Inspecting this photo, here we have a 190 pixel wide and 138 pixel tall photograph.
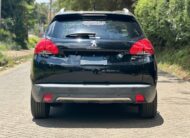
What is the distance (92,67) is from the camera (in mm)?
8164

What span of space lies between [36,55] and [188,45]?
15.0 metres

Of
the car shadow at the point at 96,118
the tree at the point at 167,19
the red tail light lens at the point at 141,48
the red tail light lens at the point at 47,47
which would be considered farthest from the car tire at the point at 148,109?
the tree at the point at 167,19

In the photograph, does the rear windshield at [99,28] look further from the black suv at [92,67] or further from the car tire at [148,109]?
the car tire at [148,109]

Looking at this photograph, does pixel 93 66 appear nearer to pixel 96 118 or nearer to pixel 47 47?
pixel 47 47

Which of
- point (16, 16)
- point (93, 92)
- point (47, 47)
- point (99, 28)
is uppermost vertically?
point (99, 28)

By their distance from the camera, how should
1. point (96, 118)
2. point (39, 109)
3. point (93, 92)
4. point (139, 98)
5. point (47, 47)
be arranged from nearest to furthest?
point (93, 92) → point (139, 98) → point (47, 47) → point (39, 109) → point (96, 118)

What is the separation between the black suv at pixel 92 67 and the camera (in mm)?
8117

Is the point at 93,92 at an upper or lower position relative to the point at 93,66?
lower

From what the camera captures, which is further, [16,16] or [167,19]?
[16,16]

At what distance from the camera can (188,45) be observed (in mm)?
22594

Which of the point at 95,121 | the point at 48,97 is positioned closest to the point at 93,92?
the point at 48,97

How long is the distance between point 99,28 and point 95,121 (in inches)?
60.5

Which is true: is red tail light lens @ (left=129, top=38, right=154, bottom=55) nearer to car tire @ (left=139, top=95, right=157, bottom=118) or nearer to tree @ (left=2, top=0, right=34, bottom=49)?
car tire @ (left=139, top=95, right=157, bottom=118)

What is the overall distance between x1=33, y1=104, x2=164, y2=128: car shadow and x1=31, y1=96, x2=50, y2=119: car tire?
9 cm
